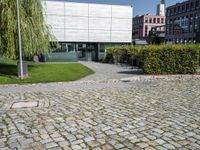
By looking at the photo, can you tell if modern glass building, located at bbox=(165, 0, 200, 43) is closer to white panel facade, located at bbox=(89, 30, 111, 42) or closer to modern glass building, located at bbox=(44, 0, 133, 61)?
modern glass building, located at bbox=(44, 0, 133, 61)

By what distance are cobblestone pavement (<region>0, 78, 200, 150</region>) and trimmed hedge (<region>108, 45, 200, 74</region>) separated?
20.8 ft

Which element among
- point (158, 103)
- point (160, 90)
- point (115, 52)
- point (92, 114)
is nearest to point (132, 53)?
point (115, 52)

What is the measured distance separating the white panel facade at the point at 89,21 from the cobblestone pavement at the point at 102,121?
75.9 ft

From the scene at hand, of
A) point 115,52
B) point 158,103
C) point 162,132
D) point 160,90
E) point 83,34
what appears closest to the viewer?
point 162,132

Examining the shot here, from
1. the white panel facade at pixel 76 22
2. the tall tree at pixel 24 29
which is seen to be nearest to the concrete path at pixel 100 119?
the tall tree at pixel 24 29

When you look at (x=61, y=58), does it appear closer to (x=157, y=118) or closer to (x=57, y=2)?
(x=57, y=2)

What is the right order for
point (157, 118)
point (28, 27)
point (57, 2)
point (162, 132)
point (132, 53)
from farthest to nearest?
point (57, 2) → point (132, 53) → point (28, 27) → point (157, 118) → point (162, 132)

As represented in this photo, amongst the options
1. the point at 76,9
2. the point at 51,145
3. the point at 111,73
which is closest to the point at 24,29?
the point at 111,73

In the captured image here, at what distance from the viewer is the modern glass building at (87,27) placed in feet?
106

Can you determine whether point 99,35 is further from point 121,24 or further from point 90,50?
point 121,24

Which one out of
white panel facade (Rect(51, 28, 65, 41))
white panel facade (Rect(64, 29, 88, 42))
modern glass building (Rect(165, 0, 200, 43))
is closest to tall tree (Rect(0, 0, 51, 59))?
white panel facade (Rect(51, 28, 65, 41))

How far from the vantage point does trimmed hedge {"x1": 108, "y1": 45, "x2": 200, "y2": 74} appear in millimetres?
16672

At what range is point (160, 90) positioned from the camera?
11.3 metres

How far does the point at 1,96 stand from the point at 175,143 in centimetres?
701
